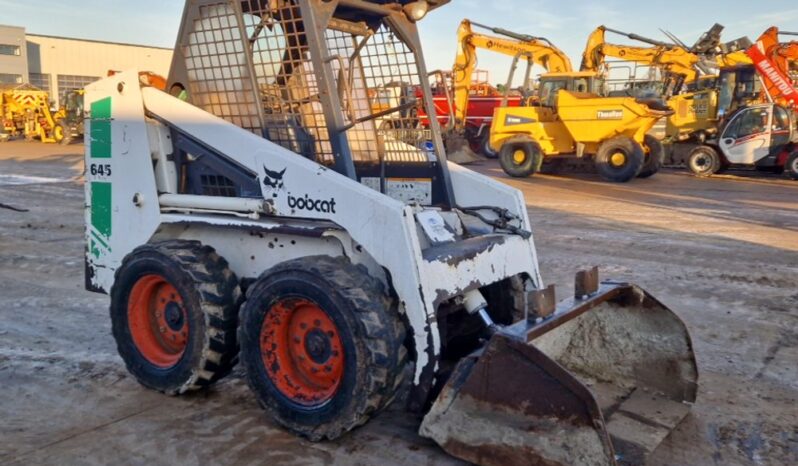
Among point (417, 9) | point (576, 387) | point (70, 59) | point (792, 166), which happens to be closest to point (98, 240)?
point (417, 9)

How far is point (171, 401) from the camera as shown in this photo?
401 cm

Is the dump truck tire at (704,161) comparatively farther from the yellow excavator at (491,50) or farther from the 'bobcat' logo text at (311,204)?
the 'bobcat' logo text at (311,204)

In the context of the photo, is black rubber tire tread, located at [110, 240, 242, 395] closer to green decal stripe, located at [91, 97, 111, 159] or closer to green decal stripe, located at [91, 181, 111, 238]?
green decal stripe, located at [91, 181, 111, 238]

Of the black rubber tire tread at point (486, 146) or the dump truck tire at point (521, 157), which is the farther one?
the black rubber tire tread at point (486, 146)

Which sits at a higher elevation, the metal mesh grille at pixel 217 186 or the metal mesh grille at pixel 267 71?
the metal mesh grille at pixel 267 71

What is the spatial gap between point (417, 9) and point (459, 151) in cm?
1805

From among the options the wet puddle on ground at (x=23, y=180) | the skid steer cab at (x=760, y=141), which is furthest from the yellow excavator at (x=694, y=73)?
the wet puddle on ground at (x=23, y=180)

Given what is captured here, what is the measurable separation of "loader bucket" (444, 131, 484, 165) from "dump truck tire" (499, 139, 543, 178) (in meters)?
3.77

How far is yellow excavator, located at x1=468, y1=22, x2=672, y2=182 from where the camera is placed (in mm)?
16344

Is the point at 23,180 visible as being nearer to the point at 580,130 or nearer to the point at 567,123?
the point at 567,123

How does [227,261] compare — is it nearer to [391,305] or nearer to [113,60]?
[391,305]

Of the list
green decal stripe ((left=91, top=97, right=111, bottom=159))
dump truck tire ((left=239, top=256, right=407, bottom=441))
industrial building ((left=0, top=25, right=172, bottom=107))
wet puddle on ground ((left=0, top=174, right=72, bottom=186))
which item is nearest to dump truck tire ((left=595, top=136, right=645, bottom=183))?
wet puddle on ground ((left=0, top=174, right=72, bottom=186))

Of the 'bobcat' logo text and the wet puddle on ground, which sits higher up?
the 'bobcat' logo text

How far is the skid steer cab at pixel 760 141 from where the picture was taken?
1681cm
